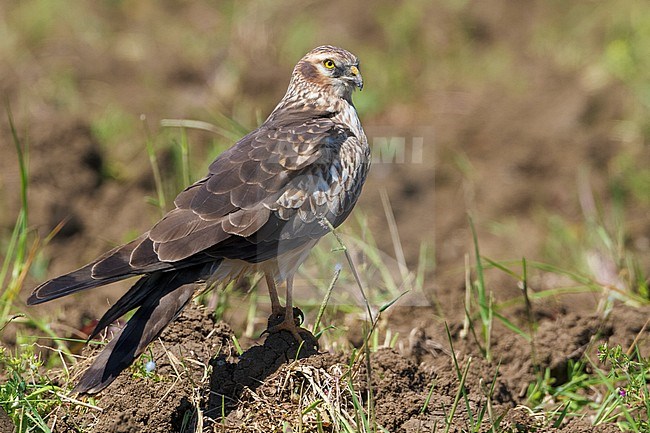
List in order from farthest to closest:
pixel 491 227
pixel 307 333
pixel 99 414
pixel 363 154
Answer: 1. pixel 491 227
2. pixel 363 154
3. pixel 307 333
4. pixel 99 414

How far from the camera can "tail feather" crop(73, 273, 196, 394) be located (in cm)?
398

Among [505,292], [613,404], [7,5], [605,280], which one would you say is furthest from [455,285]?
[7,5]

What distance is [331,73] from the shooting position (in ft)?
18.4

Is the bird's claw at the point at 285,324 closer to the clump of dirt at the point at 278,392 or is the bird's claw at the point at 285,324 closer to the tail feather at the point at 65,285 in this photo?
the clump of dirt at the point at 278,392

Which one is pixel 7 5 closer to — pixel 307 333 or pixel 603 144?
pixel 603 144

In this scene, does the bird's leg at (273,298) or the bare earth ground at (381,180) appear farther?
the bird's leg at (273,298)

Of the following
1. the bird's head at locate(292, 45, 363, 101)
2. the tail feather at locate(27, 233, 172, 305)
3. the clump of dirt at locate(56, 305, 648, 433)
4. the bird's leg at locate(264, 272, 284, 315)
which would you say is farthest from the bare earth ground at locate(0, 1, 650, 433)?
the bird's head at locate(292, 45, 363, 101)

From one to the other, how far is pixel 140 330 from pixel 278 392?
2.16 ft

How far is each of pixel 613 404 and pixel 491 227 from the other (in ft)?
11.7

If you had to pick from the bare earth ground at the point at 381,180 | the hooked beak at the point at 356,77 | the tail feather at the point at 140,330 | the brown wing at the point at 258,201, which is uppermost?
the hooked beak at the point at 356,77

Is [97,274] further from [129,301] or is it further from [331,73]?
[331,73]

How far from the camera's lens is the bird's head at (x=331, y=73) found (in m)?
5.59

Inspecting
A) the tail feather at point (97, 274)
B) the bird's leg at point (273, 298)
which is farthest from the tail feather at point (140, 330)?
the bird's leg at point (273, 298)

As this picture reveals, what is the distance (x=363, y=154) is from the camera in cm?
511
